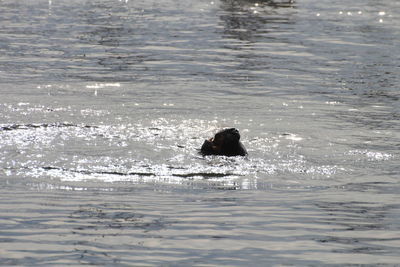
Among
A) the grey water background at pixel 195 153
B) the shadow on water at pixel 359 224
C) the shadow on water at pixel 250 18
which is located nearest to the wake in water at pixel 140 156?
the grey water background at pixel 195 153

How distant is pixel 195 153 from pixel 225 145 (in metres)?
0.61

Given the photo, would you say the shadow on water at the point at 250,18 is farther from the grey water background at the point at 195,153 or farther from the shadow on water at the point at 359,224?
the shadow on water at the point at 359,224

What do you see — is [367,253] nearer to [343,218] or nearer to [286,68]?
[343,218]

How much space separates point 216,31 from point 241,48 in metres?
5.47

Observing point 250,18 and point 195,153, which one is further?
point 250,18

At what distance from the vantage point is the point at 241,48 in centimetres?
2869

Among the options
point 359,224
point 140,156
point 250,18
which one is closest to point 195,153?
point 140,156

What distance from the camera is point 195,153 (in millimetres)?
13250

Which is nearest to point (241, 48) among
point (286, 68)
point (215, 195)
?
point (286, 68)

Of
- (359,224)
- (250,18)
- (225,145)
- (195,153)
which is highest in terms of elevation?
(250,18)

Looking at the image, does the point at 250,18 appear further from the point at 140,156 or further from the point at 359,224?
the point at 359,224

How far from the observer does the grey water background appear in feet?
28.2

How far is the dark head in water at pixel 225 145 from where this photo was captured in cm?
1285

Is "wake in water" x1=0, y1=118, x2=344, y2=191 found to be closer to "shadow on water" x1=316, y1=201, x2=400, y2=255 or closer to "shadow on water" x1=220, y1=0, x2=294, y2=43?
"shadow on water" x1=316, y1=201, x2=400, y2=255
